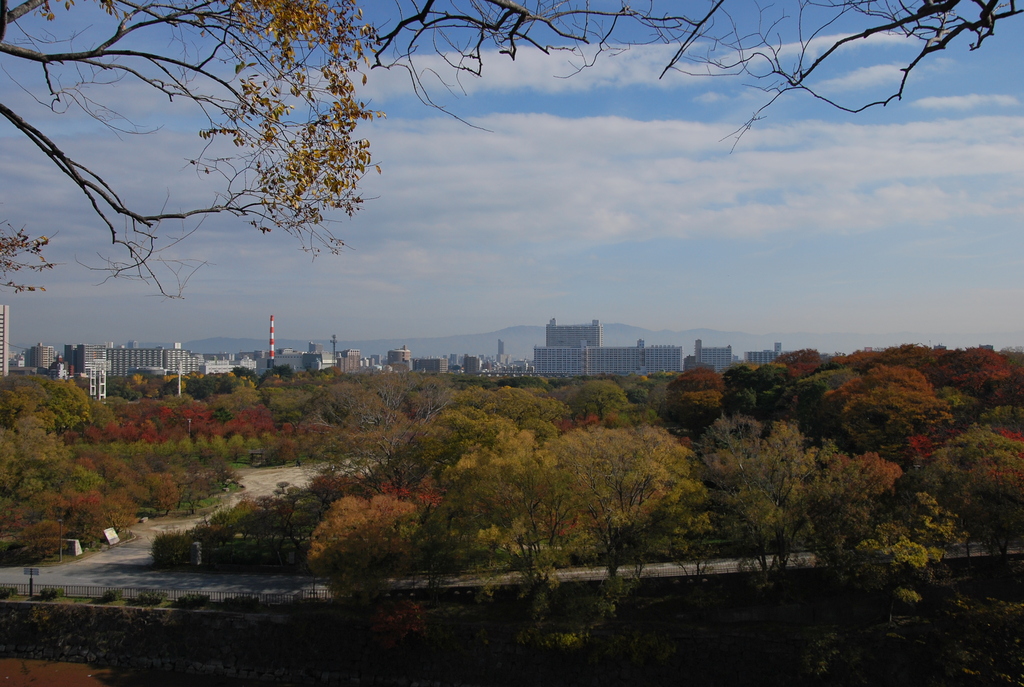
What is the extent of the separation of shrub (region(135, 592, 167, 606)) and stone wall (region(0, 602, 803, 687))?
282mm

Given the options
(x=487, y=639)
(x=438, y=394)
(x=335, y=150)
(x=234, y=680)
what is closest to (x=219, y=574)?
(x=234, y=680)

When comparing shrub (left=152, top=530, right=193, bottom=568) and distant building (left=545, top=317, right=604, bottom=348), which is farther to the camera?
distant building (left=545, top=317, right=604, bottom=348)

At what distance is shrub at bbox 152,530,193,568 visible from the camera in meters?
14.9

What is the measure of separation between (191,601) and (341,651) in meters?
3.39

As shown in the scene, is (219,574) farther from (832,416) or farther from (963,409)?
(963,409)

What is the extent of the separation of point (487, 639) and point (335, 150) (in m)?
10.3

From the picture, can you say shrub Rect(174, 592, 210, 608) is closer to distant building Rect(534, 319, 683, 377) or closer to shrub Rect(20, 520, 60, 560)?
shrub Rect(20, 520, 60, 560)

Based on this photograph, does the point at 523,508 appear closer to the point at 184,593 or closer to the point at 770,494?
the point at 770,494

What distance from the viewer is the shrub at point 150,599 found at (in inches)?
493

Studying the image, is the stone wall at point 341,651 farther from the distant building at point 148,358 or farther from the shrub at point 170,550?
the distant building at point 148,358

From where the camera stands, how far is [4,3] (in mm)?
2328

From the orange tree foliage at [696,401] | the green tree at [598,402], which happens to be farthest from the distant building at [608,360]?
the orange tree foliage at [696,401]

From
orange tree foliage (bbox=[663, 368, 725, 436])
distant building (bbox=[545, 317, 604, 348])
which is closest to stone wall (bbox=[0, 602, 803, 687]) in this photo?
orange tree foliage (bbox=[663, 368, 725, 436])

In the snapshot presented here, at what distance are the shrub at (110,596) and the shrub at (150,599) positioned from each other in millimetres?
429
